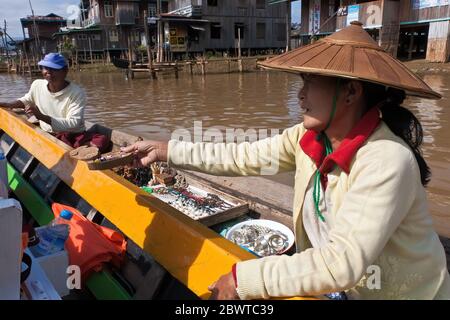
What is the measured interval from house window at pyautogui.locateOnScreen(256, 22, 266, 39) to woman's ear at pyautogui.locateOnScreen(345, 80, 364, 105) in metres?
36.0

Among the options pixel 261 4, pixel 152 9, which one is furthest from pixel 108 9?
pixel 261 4

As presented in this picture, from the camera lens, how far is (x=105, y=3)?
36.4 metres

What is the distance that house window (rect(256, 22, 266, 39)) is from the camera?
35375 millimetres

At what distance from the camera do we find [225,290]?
1.44 m

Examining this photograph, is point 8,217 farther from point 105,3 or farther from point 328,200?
point 105,3

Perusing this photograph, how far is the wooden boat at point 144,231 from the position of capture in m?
1.96

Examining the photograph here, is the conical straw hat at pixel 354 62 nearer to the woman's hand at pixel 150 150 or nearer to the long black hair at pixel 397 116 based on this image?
the long black hair at pixel 397 116

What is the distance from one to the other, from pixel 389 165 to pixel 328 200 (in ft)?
1.22

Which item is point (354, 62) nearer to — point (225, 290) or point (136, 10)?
point (225, 290)

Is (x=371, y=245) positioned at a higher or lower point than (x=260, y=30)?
lower

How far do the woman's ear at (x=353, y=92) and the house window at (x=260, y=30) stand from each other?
36.0m

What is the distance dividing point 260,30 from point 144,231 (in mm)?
35704
